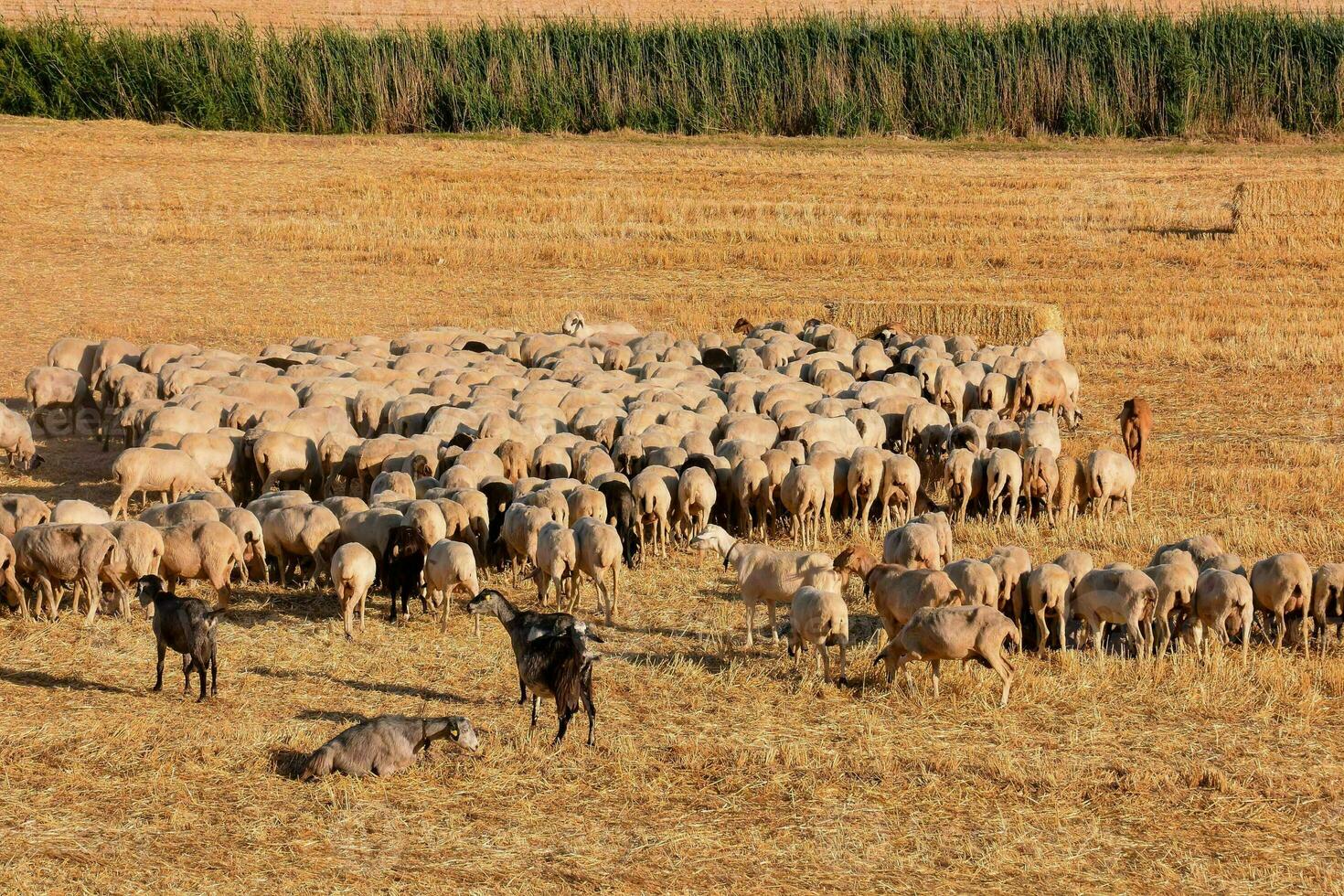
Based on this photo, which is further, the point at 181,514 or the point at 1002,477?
the point at 1002,477

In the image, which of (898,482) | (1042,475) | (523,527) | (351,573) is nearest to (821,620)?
(523,527)

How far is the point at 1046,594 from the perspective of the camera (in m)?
11.5

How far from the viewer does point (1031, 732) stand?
9.84 metres

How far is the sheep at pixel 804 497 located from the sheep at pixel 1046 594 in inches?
122

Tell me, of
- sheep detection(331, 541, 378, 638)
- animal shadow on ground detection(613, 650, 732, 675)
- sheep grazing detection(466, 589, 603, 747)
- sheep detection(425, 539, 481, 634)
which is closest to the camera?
sheep grazing detection(466, 589, 603, 747)

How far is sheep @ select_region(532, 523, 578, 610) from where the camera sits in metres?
12.2

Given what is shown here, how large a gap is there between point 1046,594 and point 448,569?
4.59 m

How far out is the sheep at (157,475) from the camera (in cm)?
1467

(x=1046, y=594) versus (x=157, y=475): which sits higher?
(x=157, y=475)

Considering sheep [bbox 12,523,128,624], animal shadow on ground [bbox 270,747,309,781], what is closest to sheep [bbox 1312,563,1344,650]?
animal shadow on ground [bbox 270,747,309,781]

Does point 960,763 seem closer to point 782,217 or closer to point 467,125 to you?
point 782,217

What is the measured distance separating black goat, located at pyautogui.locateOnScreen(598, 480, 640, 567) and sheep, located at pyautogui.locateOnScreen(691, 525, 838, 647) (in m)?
1.77

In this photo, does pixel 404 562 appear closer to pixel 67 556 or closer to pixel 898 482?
pixel 67 556

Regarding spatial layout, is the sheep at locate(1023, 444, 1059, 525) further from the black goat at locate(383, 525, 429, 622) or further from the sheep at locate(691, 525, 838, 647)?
the black goat at locate(383, 525, 429, 622)
